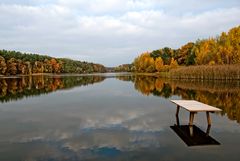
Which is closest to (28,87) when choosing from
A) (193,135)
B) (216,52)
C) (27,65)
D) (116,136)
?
(116,136)

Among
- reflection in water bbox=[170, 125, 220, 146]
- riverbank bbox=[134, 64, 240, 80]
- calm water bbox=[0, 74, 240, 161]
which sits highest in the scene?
riverbank bbox=[134, 64, 240, 80]

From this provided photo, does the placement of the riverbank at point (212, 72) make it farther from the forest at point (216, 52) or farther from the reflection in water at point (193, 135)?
the reflection in water at point (193, 135)

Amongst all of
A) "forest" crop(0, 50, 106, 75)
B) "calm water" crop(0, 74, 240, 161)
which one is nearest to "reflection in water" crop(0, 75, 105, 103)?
"calm water" crop(0, 74, 240, 161)

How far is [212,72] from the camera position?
38.5 m

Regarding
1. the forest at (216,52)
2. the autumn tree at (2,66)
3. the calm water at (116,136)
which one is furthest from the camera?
the autumn tree at (2,66)

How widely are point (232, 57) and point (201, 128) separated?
140ft

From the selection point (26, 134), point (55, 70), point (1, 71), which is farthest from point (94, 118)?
point (55, 70)

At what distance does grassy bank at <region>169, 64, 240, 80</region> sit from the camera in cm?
3606

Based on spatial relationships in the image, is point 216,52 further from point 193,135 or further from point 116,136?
point 116,136

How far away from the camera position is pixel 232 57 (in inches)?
1907

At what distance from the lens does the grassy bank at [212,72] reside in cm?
3606

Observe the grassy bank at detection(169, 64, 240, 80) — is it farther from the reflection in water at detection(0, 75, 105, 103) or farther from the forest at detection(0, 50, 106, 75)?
the forest at detection(0, 50, 106, 75)

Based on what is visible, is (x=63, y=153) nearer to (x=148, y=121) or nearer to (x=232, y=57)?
(x=148, y=121)

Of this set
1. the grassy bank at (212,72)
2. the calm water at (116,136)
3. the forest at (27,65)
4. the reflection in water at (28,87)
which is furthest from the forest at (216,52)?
the forest at (27,65)
